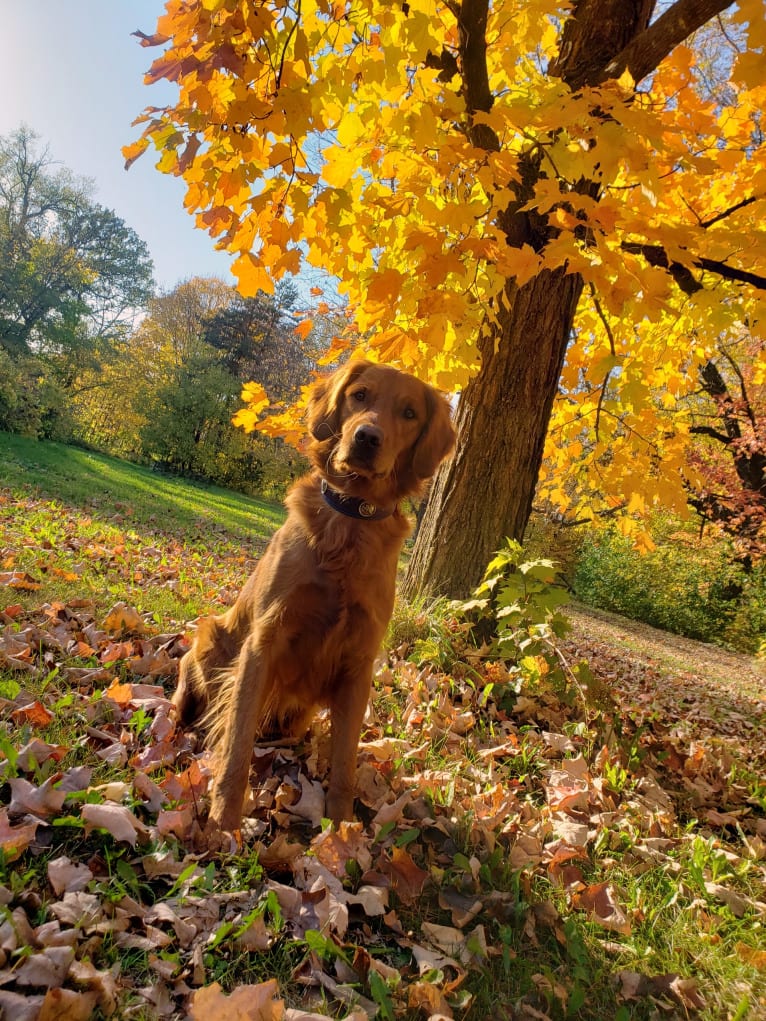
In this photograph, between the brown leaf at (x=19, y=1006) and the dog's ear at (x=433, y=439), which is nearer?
the brown leaf at (x=19, y=1006)

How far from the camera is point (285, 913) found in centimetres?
165

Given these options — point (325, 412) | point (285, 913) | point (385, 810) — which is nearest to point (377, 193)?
point (325, 412)

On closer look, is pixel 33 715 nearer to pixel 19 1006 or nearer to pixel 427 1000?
pixel 19 1006

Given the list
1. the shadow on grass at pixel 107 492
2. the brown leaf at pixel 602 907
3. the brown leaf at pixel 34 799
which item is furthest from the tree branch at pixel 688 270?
the shadow on grass at pixel 107 492

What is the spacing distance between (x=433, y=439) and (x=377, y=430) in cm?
46

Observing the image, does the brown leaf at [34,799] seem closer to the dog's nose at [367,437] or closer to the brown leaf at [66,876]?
the brown leaf at [66,876]

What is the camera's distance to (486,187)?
9.04ft

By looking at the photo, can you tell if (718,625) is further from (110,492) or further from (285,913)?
(285,913)

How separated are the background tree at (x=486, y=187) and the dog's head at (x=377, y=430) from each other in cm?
49

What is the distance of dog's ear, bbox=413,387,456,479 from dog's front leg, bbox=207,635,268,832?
109 centimetres

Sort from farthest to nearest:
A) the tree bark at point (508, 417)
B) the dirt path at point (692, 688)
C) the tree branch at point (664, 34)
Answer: the dirt path at point (692, 688) < the tree bark at point (508, 417) < the tree branch at point (664, 34)

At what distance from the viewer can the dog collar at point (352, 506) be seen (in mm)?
2383

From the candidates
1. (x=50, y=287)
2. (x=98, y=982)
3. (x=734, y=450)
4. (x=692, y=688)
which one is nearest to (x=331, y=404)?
(x=98, y=982)

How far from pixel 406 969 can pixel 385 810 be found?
2.10 ft
